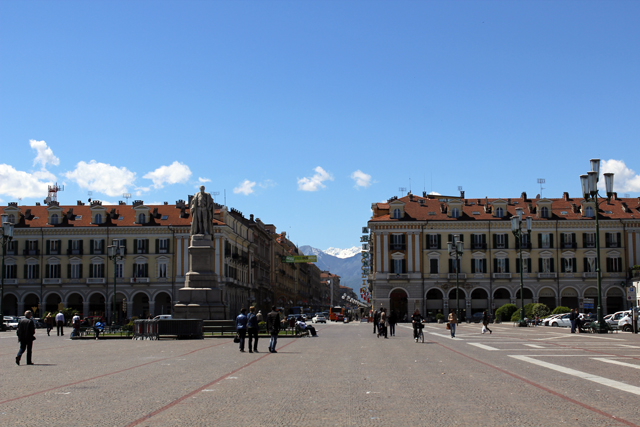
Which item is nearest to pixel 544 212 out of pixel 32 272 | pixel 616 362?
pixel 32 272

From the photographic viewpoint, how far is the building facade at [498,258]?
3191 inches

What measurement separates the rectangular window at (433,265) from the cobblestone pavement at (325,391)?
6103 cm

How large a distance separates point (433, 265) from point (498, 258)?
A: 7427 millimetres

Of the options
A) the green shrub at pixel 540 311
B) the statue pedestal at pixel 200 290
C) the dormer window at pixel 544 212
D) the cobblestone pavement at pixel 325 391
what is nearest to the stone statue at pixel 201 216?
the statue pedestal at pixel 200 290

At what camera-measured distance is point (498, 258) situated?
8244 centimetres

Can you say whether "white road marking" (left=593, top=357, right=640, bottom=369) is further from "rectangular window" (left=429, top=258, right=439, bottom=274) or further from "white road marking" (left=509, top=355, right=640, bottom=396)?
"rectangular window" (left=429, top=258, right=439, bottom=274)

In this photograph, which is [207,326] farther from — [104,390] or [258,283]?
[258,283]

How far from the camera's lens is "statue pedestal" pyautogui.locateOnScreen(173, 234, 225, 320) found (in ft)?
121

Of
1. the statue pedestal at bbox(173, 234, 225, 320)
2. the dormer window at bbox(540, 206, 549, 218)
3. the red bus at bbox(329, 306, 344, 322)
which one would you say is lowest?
the red bus at bbox(329, 306, 344, 322)

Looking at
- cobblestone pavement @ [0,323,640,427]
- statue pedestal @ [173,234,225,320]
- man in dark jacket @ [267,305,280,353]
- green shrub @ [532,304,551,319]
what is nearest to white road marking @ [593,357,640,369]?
cobblestone pavement @ [0,323,640,427]

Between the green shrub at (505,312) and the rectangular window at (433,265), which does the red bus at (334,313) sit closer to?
the rectangular window at (433,265)

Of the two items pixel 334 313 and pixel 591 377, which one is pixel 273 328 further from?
pixel 334 313

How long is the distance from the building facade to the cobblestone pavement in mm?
60687

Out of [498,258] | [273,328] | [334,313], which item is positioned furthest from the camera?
[334,313]
